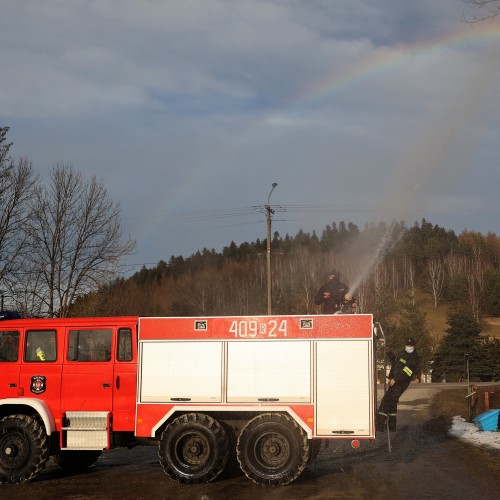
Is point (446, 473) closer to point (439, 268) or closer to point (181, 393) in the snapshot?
point (181, 393)

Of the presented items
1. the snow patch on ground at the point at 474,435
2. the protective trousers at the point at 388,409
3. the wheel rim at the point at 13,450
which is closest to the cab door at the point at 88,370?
the wheel rim at the point at 13,450

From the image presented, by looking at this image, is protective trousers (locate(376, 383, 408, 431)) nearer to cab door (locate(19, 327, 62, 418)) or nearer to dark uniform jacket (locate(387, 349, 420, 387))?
dark uniform jacket (locate(387, 349, 420, 387))

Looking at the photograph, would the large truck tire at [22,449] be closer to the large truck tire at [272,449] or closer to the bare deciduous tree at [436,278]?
the large truck tire at [272,449]

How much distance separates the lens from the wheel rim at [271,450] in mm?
10859

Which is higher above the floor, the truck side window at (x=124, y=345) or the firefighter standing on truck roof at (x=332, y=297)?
the firefighter standing on truck roof at (x=332, y=297)

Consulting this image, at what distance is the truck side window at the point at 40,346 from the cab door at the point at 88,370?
318mm

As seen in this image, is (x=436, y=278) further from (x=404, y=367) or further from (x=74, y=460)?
(x=74, y=460)

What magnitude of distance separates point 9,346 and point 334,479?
6.28m

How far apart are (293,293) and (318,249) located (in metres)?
35.9

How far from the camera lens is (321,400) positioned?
10875 mm

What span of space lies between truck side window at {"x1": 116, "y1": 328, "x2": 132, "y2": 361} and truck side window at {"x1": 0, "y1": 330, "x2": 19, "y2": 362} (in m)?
1.97

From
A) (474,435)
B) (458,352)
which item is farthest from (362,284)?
(474,435)

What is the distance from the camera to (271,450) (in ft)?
35.8

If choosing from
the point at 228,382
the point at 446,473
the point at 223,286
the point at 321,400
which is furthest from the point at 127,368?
the point at 223,286
